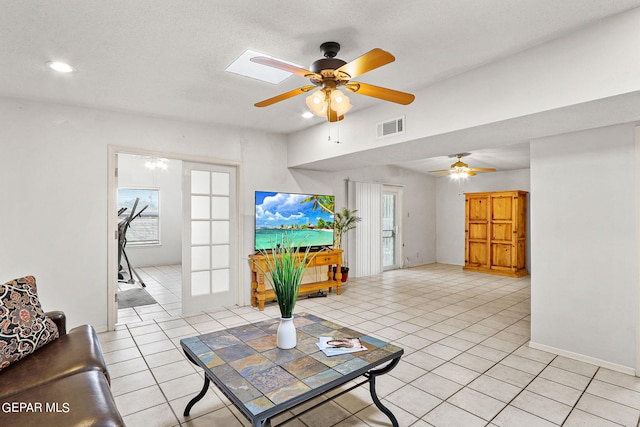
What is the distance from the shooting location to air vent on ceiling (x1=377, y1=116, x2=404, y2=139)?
3426 millimetres

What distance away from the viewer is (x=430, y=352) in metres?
3.20

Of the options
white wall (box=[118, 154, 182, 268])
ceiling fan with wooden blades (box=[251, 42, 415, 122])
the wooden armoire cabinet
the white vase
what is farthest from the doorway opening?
the wooden armoire cabinet

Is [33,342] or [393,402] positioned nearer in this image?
[33,342]

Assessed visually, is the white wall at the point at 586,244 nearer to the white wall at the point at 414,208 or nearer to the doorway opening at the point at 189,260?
the doorway opening at the point at 189,260

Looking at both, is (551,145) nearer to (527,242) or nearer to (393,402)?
(393,402)

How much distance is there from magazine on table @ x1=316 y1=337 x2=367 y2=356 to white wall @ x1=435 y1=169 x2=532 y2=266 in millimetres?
6861

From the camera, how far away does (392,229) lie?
804 cm

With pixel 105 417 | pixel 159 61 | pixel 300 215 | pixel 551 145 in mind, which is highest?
pixel 159 61

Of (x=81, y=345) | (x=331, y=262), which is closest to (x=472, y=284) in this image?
(x=331, y=262)

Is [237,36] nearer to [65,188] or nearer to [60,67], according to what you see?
[60,67]

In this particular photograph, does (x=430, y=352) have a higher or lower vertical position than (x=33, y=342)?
lower

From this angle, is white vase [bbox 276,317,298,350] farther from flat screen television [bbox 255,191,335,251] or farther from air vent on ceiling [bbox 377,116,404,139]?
flat screen television [bbox 255,191,335,251]

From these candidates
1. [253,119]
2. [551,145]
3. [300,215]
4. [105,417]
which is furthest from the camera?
[300,215]

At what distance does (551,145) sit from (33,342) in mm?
4352
